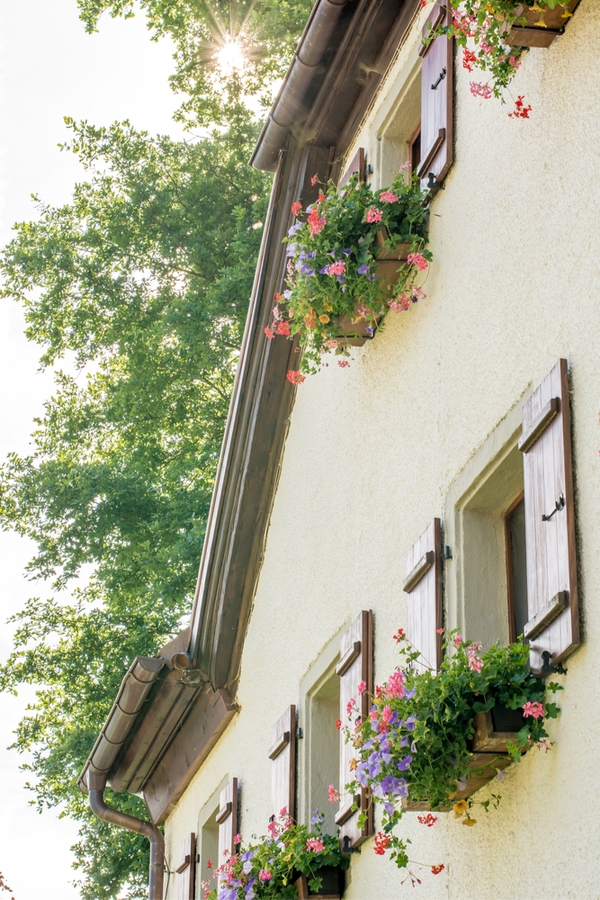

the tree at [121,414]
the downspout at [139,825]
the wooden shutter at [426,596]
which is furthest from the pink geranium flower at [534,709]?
the tree at [121,414]

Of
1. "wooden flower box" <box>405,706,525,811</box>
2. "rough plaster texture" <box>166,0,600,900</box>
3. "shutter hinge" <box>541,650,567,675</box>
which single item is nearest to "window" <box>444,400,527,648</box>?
"rough plaster texture" <box>166,0,600,900</box>

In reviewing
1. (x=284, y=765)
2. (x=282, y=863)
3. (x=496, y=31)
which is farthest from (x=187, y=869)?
(x=496, y=31)

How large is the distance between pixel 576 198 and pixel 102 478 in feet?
37.9

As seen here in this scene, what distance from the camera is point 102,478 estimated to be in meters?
15.1

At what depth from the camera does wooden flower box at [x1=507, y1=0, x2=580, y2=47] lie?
4.12 meters

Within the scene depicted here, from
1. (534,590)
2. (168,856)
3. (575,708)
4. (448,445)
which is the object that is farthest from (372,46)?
(168,856)

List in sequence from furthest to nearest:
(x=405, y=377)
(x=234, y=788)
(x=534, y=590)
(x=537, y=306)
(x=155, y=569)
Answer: (x=155, y=569) → (x=234, y=788) → (x=405, y=377) → (x=537, y=306) → (x=534, y=590)

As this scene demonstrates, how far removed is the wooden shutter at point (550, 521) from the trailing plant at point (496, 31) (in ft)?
3.94

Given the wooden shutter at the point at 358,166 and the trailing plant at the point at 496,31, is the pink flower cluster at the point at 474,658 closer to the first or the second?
the trailing plant at the point at 496,31

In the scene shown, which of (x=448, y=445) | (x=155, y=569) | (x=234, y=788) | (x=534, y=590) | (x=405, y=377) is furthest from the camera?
(x=155, y=569)

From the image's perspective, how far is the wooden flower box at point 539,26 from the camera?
13.5 feet

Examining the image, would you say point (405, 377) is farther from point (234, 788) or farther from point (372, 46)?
point (234, 788)

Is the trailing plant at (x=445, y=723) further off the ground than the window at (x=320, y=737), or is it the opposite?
the window at (x=320, y=737)

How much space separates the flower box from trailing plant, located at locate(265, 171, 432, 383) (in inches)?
95.3
